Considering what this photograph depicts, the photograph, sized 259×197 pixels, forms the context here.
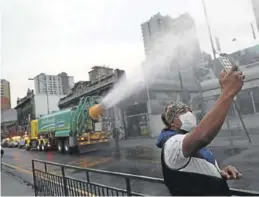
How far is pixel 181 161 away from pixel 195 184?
174 millimetres

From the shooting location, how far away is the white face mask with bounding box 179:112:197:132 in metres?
1.97

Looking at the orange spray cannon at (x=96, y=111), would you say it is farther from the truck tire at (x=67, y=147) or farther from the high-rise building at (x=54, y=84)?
the high-rise building at (x=54, y=84)

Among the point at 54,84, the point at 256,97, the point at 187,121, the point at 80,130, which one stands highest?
the point at 54,84

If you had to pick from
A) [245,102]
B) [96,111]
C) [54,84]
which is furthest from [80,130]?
[54,84]

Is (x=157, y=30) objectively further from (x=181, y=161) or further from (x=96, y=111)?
(x=181, y=161)

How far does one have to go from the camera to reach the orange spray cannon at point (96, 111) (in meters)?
17.7

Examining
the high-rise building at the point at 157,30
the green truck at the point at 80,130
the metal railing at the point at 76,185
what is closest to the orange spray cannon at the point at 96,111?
the green truck at the point at 80,130

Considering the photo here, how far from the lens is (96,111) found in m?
17.7

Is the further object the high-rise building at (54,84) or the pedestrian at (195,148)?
the high-rise building at (54,84)

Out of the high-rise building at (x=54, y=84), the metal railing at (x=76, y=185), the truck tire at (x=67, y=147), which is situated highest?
the high-rise building at (x=54, y=84)

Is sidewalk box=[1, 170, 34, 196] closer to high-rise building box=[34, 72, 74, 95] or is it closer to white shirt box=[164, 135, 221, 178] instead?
white shirt box=[164, 135, 221, 178]

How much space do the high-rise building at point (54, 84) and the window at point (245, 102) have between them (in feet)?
129

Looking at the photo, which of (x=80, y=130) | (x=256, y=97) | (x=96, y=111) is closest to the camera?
(x=96, y=111)

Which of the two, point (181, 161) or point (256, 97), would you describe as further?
point (256, 97)
